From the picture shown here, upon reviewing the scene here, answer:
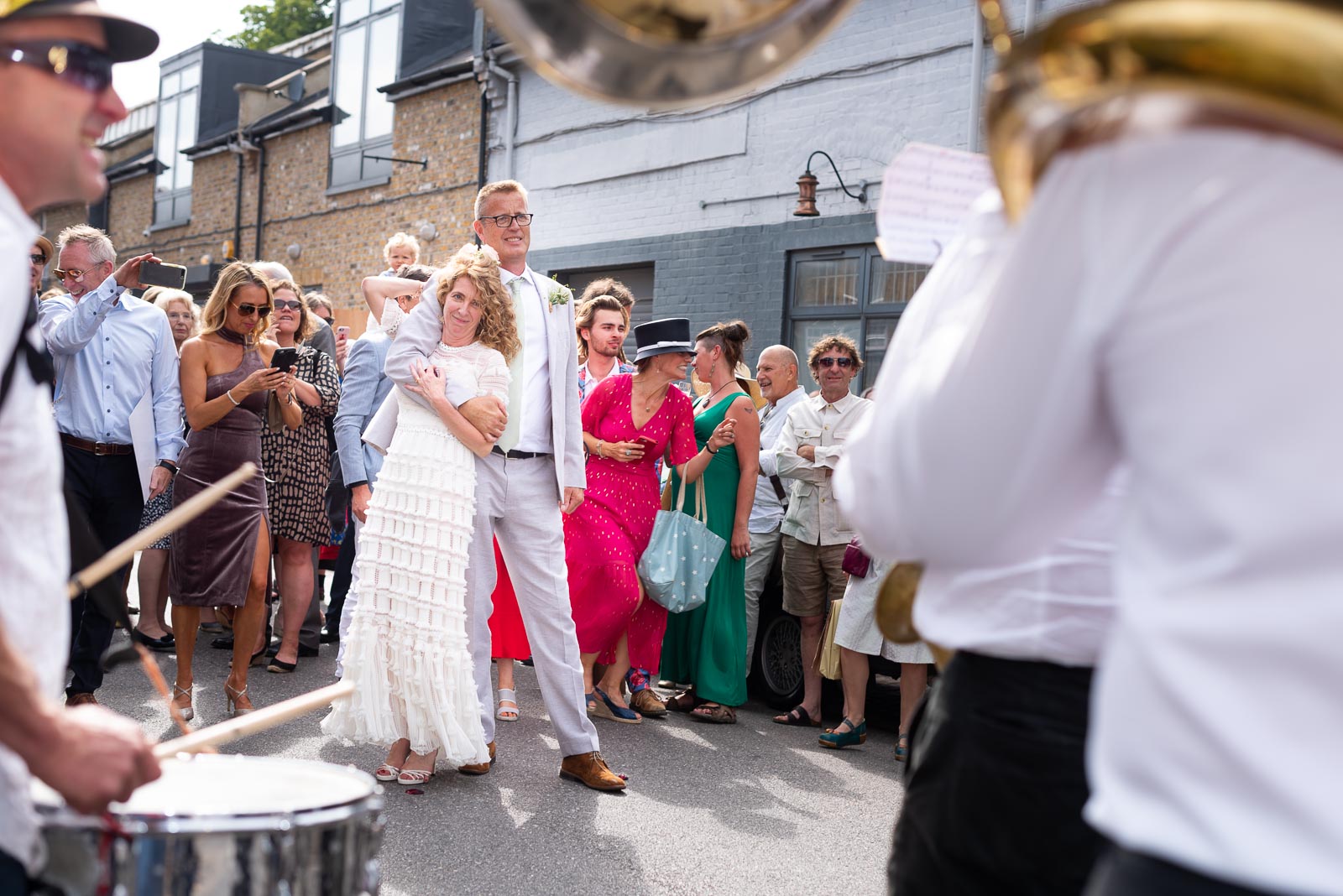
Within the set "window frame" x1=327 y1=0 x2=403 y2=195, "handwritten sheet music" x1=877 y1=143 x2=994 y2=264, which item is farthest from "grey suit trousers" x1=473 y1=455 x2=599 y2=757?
"window frame" x1=327 y1=0 x2=403 y2=195

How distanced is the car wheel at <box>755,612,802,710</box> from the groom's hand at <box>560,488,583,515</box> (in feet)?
8.44

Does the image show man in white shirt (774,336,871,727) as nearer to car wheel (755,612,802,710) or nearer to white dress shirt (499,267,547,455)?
car wheel (755,612,802,710)

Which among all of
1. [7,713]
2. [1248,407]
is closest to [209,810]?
[7,713]

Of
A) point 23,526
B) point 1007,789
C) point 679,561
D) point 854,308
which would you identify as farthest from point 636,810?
point 854,308

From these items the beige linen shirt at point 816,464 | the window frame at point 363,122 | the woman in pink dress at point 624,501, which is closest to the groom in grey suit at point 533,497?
the woman in pink dress at point 624,501

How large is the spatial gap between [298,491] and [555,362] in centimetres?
283

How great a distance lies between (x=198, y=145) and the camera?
2252 cm

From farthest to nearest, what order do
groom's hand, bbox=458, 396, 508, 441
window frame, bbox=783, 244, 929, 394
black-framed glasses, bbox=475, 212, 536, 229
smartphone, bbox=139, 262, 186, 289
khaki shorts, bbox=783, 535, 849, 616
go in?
window frame, bbox=783, 244, 929, 394 → khaki shorts, bbox=783, 535, 849, 616 → smartphone, bbox=139, 262, 186, 289 → black-framed glasses, bbox=475, 212, 536, 229 → groom's hand, bbox=458, 396, 508, 441

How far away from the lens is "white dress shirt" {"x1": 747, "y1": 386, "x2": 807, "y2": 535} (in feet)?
25.3

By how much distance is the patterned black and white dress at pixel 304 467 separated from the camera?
7.36 m

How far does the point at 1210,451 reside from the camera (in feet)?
3.20

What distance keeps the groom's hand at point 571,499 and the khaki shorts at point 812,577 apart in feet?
6.91

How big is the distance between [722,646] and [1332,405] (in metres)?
6.35

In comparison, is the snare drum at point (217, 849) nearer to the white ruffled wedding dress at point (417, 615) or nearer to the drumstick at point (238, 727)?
the drumstick at point (238, 727)
